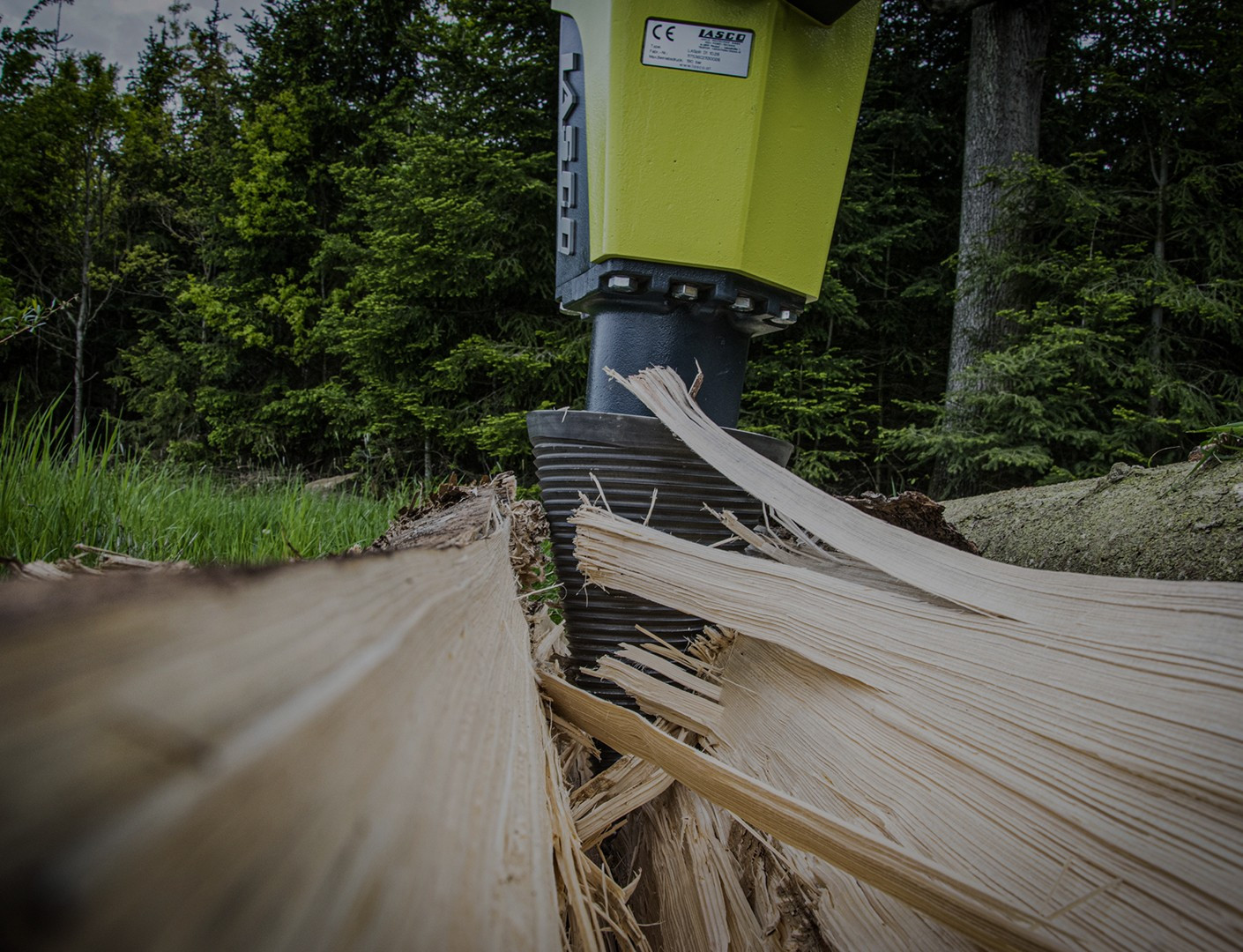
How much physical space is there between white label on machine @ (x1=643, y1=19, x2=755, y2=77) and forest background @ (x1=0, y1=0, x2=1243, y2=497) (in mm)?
1654

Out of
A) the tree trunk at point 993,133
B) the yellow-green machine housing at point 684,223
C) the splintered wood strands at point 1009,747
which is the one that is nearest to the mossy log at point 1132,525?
the yellow-green machine housing at point 684,223

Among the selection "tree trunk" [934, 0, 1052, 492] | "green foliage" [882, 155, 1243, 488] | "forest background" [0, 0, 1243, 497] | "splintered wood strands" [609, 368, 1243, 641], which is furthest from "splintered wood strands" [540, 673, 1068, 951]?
"tree trunk" [934, 0, 1052, 492]

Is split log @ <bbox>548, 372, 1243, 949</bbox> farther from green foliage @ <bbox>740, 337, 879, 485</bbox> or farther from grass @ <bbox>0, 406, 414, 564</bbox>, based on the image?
green foliage @ <bbox>740, 337, 879, 485</bbox>

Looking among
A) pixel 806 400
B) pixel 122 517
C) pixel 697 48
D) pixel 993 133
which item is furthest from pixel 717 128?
pixel 993 133

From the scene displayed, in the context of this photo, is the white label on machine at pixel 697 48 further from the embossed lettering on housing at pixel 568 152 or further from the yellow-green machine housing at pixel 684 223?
the embossed lettering on housing at pixel 568 152

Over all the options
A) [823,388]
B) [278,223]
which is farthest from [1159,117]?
[278,223]

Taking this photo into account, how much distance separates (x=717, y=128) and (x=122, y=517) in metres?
2.17

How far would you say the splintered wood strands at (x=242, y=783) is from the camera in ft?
0.75

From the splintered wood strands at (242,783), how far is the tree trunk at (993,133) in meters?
5.59

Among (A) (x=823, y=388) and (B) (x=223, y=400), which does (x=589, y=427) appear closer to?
(A) (x=823, y=388)

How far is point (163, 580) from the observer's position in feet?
1.05

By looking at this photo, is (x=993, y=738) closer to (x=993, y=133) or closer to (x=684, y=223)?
(x=684, y=223)

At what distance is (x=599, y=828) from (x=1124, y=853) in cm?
67

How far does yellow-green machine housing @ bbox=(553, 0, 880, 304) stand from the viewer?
154 cm
